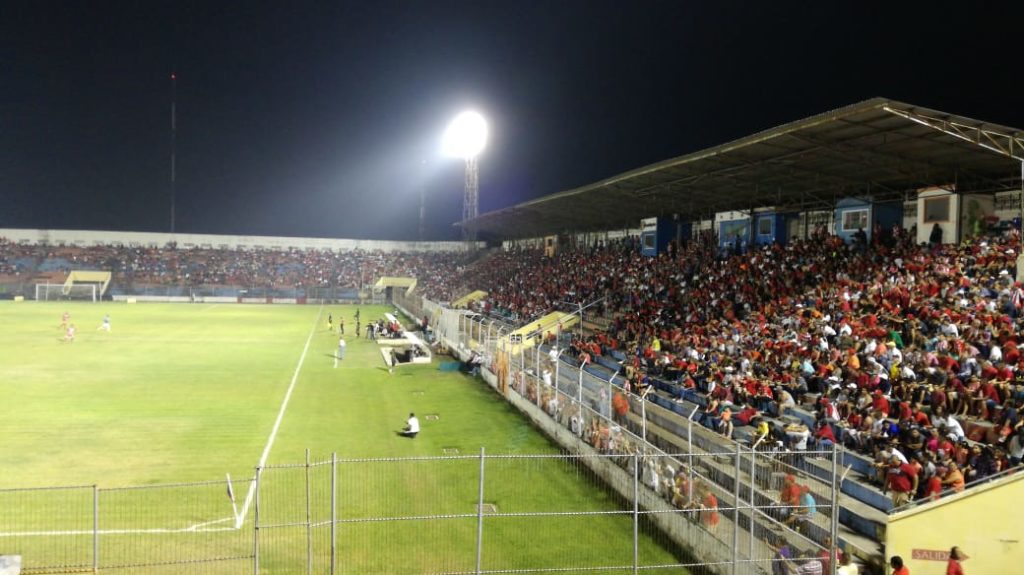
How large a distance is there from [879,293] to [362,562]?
16.3m

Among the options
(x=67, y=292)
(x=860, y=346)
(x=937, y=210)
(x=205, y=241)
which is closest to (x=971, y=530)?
(x=860, y=346)

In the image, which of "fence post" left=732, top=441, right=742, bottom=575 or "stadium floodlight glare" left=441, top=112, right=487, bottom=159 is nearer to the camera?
"fence post" left=732, top=441, right=742, bottom=575

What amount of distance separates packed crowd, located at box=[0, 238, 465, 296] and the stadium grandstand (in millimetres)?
43757

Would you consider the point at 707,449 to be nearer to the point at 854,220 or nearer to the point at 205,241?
the point at 854,220

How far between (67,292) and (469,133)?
4946 centimetres

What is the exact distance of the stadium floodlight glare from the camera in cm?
7244

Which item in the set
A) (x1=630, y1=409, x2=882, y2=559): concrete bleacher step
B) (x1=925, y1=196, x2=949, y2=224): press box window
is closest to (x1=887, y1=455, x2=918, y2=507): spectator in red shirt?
(x1=630, y1=409, x2=882, y2=559): concrete bleacher step

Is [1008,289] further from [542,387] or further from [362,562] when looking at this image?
[362,562]

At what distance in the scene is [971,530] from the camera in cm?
1052

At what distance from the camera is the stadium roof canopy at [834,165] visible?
19.2 metres

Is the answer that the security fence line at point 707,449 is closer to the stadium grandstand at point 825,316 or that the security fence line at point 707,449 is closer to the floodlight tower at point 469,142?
the stadium grandstand at point 825,316

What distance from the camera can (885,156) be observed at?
2298 centimetres

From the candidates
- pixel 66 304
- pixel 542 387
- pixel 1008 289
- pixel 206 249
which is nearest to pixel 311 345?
pixel 542 387

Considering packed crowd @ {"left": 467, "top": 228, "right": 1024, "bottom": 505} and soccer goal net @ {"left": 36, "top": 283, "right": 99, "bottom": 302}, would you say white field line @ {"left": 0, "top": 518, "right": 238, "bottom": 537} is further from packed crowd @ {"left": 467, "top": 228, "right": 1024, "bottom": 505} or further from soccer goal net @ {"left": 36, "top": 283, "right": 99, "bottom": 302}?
soccer goal net @ {"left": 36, "top": 283, "right": 99, "bottom": 302}
